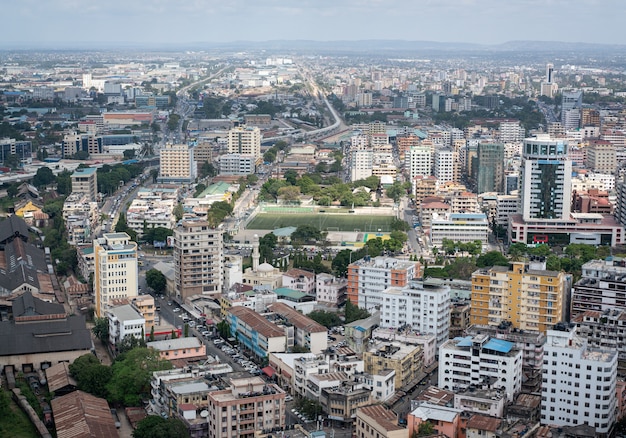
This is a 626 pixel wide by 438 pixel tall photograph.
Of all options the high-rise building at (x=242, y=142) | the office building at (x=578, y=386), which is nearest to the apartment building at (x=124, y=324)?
the office building at (x=578, y=386)

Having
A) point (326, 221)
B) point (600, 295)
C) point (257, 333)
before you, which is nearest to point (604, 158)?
point (326, 221)

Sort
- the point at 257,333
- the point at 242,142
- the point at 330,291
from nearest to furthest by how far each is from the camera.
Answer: the point at 257,333 → the point at 330,291 → the point at 242,142

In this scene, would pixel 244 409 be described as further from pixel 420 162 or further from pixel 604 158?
pixel 604 158

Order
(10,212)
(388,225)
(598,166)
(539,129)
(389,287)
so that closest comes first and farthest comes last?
1. (389,287)
2. (388,225)
3. (10,212)
4. (598,166)
5. (539,129)

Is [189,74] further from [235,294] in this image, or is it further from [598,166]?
[235,294]

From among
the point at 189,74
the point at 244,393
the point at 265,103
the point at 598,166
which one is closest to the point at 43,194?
the point at 598,166

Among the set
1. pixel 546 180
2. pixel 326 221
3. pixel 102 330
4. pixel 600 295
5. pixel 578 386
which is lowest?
pixel 326 221

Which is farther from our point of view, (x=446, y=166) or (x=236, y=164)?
(x=236, y=164)
